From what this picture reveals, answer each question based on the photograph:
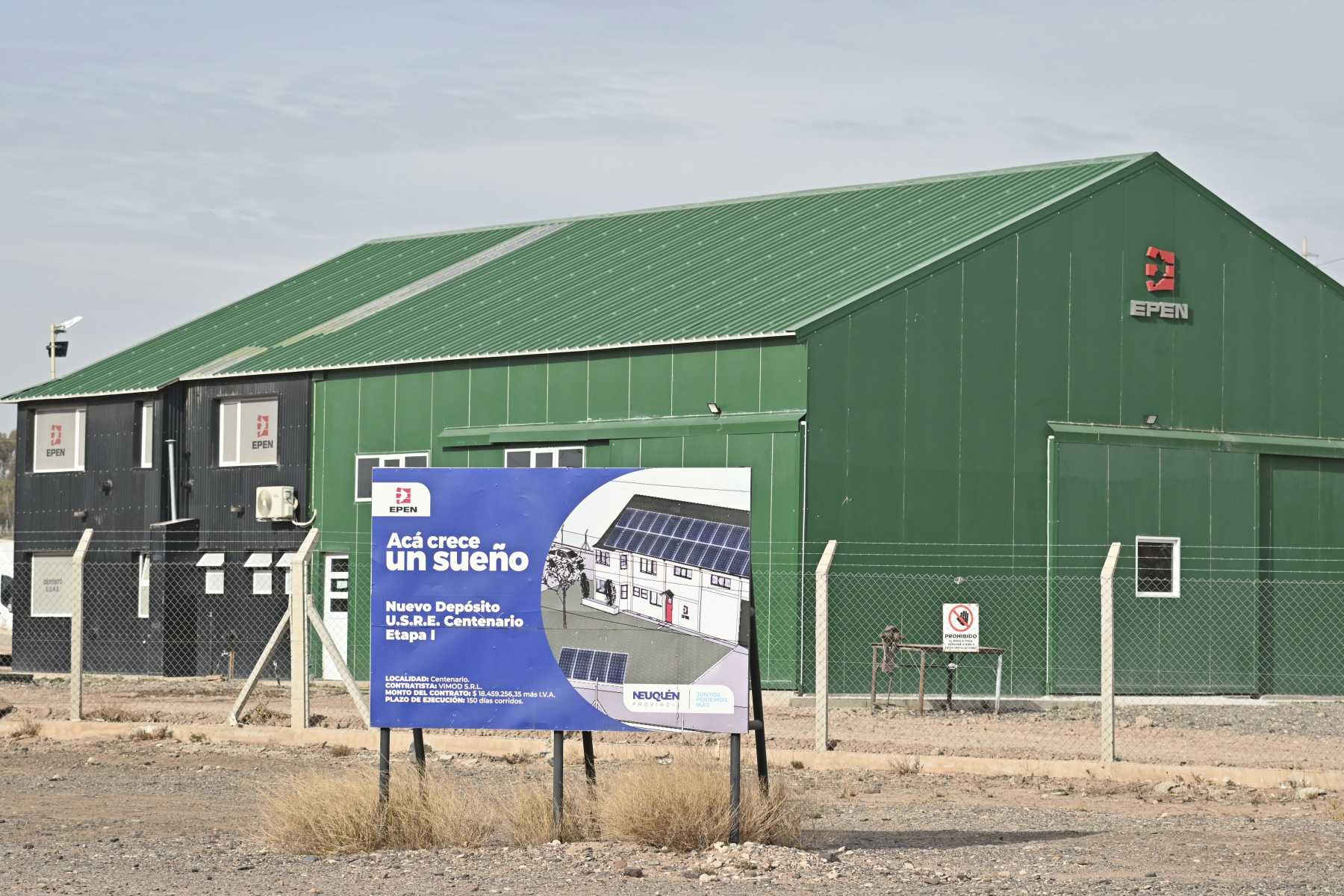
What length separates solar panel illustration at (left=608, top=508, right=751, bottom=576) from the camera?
1251 cm

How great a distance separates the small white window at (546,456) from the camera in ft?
94.3

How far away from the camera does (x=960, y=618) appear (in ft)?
84.3

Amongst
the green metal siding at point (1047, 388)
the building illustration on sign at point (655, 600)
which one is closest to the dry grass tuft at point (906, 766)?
the building illustration on sign at point (655, 600)

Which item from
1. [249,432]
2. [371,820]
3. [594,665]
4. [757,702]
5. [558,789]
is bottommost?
[371,820]

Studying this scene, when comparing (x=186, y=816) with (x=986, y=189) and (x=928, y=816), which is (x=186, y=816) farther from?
(x=986, y=189)

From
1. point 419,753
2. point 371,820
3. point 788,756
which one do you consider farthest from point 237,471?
point 371,820

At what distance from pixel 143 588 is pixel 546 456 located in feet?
31.9

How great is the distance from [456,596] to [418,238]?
3043 cm

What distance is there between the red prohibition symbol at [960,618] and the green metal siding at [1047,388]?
0.99m

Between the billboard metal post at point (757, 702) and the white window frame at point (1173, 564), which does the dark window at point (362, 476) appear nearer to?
the white window frame at point (1173, 564)

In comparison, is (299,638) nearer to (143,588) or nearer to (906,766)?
(906,766)

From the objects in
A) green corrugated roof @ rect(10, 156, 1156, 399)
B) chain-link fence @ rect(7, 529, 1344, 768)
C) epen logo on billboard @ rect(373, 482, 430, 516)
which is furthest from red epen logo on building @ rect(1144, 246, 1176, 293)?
epen logo on billboard @ rect(373, 482, 430, 516)

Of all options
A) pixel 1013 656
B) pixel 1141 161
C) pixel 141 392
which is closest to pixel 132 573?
pixel 141 392

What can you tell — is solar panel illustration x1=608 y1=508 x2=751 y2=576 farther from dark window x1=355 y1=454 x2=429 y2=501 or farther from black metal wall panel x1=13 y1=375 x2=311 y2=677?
black metal wall panel x1=13 y1=375 x2=311 y2=677
